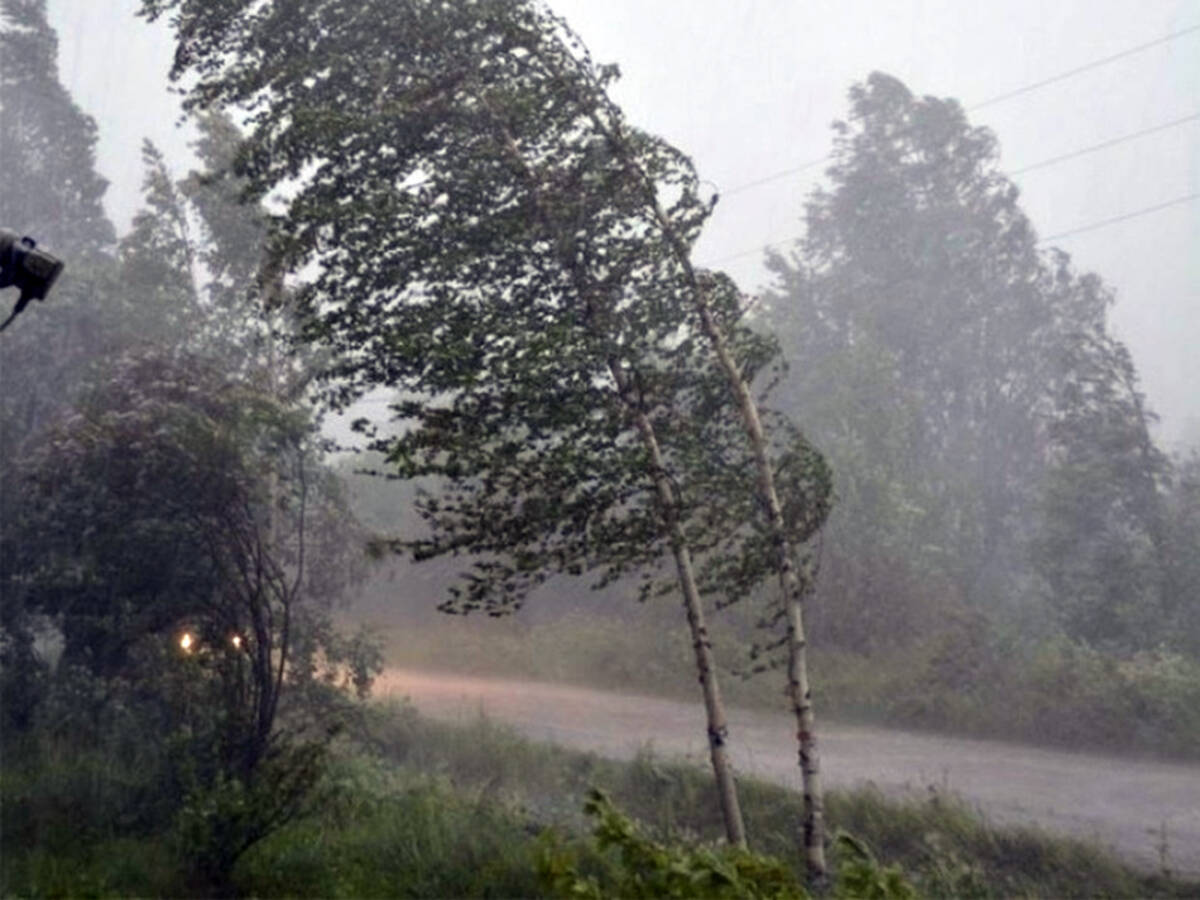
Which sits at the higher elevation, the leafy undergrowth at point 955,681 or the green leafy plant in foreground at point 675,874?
the leafy undergrowth at point 955,681

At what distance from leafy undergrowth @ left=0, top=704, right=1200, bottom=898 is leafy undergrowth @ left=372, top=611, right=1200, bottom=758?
3089 millimetres

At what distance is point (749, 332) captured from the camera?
8.23 metres

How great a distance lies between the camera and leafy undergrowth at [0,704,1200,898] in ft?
29.9

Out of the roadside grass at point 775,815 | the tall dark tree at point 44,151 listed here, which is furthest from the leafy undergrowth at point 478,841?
the tall dark tree at point 44,151

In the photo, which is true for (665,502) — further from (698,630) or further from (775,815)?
(775,815)

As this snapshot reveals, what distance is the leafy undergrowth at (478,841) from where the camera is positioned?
9125 mm

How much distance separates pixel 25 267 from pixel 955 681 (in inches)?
580

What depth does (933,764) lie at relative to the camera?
1352 centimetres

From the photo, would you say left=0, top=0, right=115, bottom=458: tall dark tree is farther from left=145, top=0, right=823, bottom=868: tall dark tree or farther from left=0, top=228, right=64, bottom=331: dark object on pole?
left=0, top=228, right=64, bottom=331: dark object on pole

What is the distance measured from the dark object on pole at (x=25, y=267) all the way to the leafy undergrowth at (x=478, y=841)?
4.22 meters

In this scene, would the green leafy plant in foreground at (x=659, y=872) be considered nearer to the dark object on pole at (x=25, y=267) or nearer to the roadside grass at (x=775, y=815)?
the dark object on pole at (x=25, y=267)

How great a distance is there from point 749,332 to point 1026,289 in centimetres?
2254

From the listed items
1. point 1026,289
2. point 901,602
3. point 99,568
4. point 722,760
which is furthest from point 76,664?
point 1026,289

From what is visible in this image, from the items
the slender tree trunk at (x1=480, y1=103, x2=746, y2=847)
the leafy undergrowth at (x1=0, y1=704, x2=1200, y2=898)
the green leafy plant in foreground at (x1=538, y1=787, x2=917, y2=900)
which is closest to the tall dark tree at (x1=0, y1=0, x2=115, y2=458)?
the leafy undergrowth at (x1=0, y1=704, x2=1200, y2=898)
